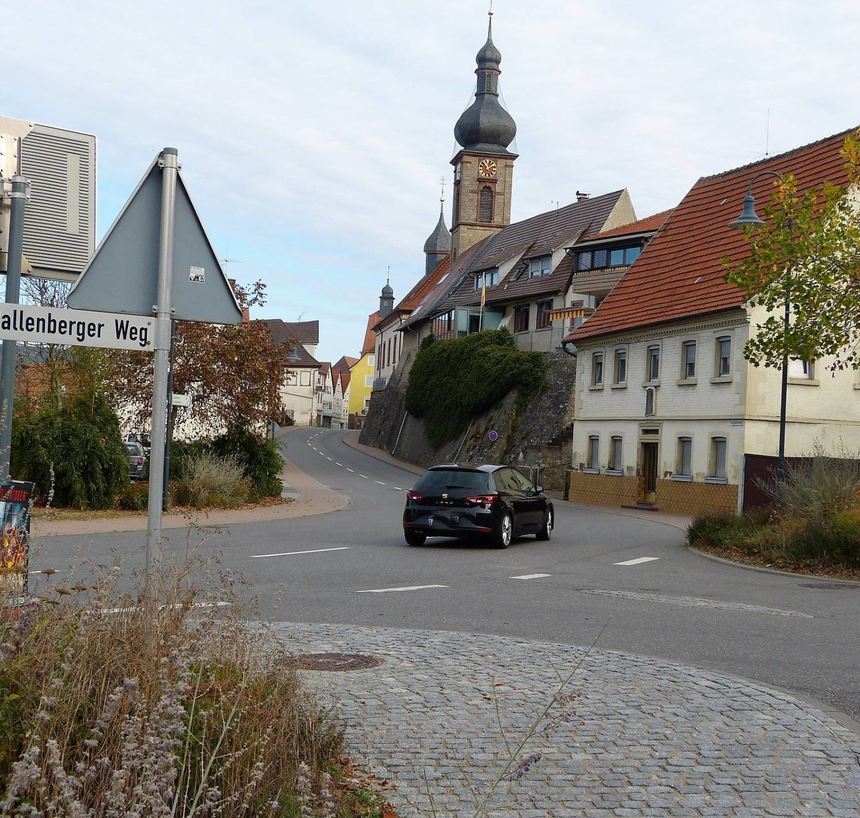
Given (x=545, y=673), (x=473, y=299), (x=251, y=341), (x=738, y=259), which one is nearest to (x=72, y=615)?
(x=545, y=673)

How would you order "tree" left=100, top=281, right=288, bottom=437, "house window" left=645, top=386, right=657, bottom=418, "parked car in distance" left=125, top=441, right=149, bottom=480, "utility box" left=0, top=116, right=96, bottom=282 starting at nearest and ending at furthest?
"utility box" left=0, top=116, right=96, bottom=282 < "tree" left=100, top=281, right=288, bottom=437 < "parked car in distance" left=125, top=441, right=149, bottom=480 < "house window" left=645, top=386, right=657, bottom=418

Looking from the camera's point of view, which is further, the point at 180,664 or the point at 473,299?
the point at 473,299

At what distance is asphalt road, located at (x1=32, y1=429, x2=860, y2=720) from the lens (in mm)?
10109

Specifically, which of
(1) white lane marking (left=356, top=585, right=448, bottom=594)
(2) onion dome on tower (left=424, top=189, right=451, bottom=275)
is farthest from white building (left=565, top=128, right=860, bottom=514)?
(2) onion dome on tower (left=424, top=189, right=451, bottom=275)

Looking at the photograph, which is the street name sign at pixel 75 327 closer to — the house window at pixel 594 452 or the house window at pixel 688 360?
the house window at pixel 688 360

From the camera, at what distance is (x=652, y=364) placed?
139ft

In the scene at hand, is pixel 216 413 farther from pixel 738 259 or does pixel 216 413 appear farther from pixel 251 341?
pixel 738 259

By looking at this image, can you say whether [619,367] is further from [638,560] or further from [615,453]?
[638,560]

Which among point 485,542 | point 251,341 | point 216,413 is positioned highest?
point 251,341

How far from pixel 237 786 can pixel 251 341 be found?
101ft

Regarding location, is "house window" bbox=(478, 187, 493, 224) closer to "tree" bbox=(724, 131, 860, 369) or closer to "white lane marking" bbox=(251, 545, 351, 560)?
"tree" bbox=(724, 131, 860, 369)

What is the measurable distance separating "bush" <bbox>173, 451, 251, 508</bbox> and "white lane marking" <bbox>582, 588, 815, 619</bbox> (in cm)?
1839

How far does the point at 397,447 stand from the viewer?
81.9 m

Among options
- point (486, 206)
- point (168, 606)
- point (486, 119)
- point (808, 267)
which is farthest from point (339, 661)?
point (486, 119)
